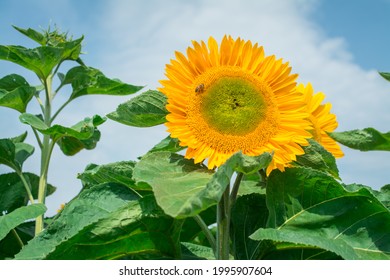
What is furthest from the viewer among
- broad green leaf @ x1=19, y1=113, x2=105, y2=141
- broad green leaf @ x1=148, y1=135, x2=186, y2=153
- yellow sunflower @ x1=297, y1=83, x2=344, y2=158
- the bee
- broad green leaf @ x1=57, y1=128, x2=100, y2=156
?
broad green leaf @ x1=57, y1=128, x2=100, y2=156

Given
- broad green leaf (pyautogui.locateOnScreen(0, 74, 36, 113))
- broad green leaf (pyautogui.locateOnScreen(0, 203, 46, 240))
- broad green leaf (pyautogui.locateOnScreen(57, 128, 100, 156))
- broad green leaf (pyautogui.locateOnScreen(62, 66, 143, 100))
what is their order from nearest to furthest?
broad green leaf (pyautogui.locateOnScreen(0, 203, 46, 240)) → broad green leaf (pyautogui.locateOnScreen(0, 74, 36, 113)) → broad green leaf (pyautogui.locateOnScreen(62, 66, 143, 100)) → broad green leaf (pyautogui.locateOnScreen(57, 128, 100, 156))

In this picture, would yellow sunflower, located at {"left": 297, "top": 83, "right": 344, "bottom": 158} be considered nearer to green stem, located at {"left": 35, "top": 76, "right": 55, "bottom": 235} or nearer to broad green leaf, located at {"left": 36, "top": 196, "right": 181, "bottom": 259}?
broad green leaf, located at {"left": 36, "top": 196, "right": 181, "bottom": 259}

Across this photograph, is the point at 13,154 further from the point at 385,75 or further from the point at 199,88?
the point at 385,75

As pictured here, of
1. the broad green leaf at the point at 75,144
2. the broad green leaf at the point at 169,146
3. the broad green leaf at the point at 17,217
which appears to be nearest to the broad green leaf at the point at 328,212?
the broad green leaf at the point at 169,146

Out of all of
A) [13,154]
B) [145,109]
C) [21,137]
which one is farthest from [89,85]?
[145,109]

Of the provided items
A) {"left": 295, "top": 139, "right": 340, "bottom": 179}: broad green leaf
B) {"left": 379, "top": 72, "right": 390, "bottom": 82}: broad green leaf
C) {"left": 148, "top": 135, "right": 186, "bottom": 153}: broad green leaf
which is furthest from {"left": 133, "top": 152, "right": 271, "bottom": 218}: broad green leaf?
{"left": 379, "top": 72, "right": 390, "bottom": 82}: broad green leaf


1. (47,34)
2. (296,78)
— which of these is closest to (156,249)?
(296,78)

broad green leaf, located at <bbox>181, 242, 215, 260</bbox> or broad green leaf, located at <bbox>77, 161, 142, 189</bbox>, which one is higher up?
broad green leaf, located at <bbox>77, 161, 142, 189</bbox>
